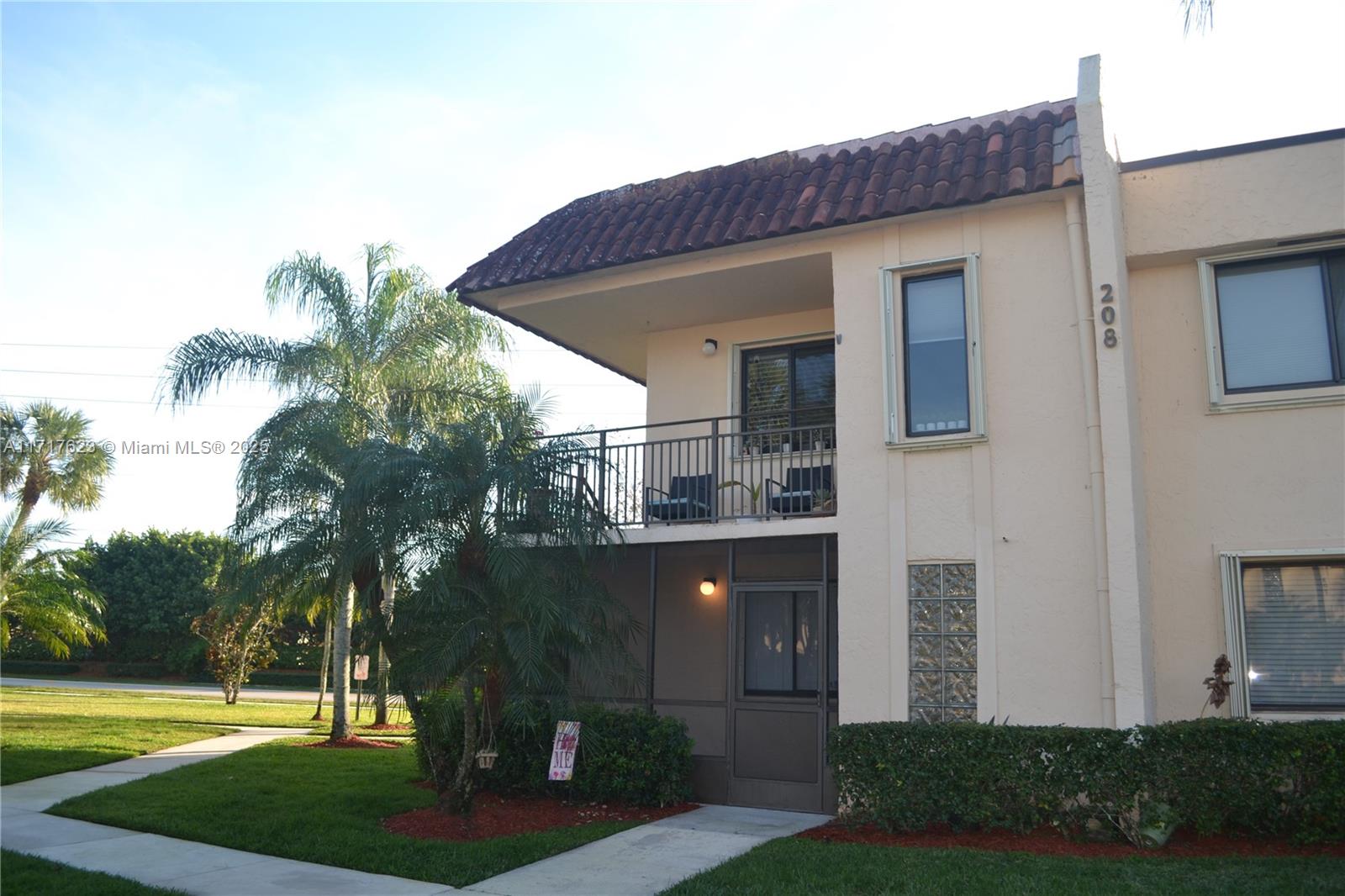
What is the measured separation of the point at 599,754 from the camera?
10562 mm

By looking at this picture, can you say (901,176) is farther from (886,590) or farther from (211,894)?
(211,894)

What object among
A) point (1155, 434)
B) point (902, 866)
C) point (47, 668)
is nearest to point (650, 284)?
point (1155, 434)

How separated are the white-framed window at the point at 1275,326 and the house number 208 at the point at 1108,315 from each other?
4.10ft

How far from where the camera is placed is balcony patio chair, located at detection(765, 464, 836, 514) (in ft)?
37.1

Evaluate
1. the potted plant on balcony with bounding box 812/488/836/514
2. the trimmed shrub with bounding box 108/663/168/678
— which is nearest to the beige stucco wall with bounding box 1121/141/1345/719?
the potted plant on balcony with bounding box 812/488/836/514

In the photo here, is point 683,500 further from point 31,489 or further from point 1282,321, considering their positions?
point 31,489

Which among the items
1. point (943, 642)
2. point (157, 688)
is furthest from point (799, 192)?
point (157, 688)

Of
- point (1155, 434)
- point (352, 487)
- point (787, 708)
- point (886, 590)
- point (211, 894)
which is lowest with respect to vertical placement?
point (211, 894)

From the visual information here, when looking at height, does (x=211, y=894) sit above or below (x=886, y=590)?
below

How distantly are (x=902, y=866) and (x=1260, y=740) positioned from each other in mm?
3013

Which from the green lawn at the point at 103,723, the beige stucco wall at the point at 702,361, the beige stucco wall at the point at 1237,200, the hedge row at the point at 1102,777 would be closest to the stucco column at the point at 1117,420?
the beige stucco wall at the point at 1237,200

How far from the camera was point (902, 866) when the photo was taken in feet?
24.3

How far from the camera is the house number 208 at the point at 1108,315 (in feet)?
30.6

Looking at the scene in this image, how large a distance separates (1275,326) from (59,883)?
11257 mm
